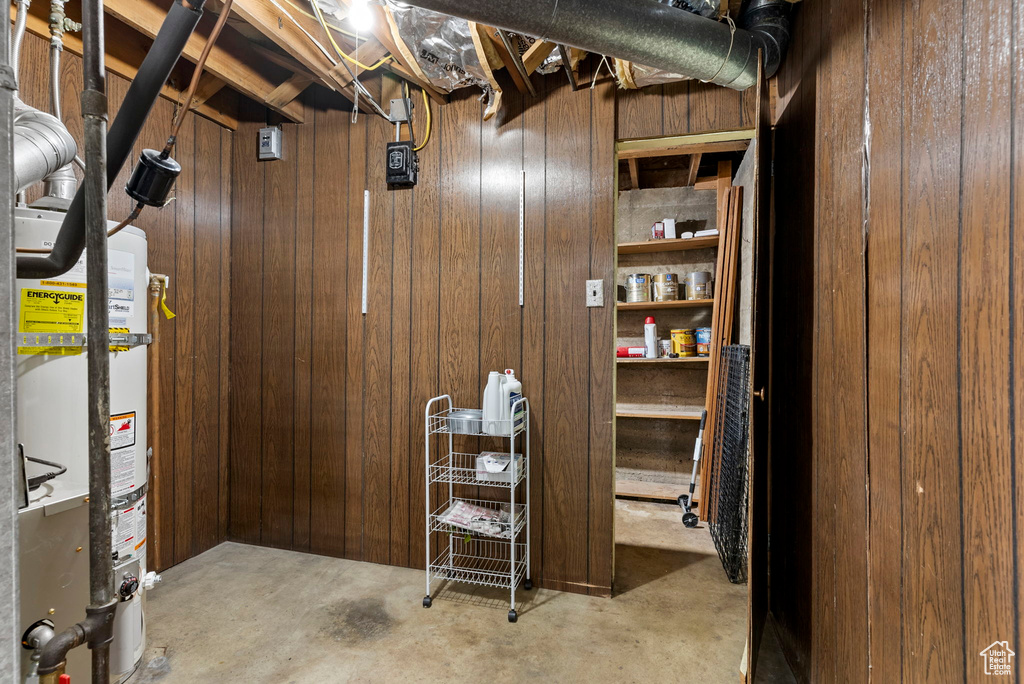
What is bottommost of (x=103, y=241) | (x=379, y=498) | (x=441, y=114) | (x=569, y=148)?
(x=379, y=498)

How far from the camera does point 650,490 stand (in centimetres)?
365

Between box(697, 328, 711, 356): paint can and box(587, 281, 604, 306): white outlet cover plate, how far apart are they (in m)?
1.61

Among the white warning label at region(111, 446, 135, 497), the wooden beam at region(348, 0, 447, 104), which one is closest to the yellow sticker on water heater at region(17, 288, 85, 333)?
the white warning label at region(111, 446, 135, 497)

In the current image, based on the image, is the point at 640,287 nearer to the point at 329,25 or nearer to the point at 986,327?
the point at 329,25

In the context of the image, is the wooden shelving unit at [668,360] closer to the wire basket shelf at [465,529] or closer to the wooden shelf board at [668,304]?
the wooden shelf board at [668,304]

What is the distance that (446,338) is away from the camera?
2.43 m

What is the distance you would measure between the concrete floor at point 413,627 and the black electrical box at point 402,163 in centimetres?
208

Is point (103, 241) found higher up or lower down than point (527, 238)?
lower down

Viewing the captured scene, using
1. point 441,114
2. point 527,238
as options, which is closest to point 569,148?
point 527,238

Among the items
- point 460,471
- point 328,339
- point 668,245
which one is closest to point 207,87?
point 328,339

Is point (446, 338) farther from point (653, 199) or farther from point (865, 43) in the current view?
point (653, 199)

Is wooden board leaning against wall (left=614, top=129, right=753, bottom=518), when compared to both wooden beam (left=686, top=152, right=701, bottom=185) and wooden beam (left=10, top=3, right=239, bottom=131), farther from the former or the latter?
wooden beam (left=10, top=3, right=239, bottom=131)

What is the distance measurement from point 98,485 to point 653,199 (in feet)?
12.8

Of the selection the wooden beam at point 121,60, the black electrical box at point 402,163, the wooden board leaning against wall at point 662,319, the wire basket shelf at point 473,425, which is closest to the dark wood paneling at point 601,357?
the wire basket shelf at point 473,425
